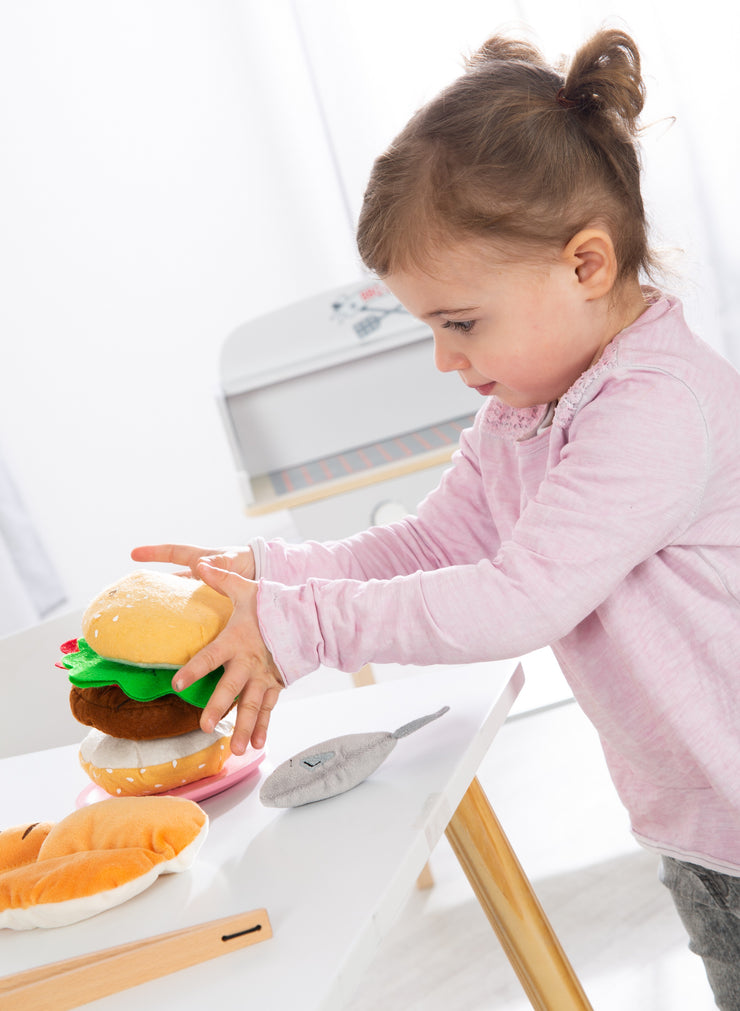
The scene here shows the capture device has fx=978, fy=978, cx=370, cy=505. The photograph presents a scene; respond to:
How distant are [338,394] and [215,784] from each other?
4.10 ft

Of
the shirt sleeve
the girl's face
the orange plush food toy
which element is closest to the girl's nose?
the girl's face

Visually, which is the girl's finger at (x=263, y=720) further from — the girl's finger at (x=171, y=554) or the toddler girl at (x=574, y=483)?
the girl's finger at (x=171, y=554)

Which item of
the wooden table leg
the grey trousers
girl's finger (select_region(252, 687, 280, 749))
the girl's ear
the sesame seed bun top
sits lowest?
the grey trousers

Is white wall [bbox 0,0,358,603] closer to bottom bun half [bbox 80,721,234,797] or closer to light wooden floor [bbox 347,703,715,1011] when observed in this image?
light wooden floor [bbox 347,703,715,1011]

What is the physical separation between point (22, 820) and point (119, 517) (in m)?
2.18

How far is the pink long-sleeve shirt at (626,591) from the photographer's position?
61 cm

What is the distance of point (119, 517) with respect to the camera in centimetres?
277

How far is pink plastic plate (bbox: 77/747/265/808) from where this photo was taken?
23.4 inches

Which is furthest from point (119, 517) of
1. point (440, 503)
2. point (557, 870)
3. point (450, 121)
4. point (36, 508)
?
point (450, 121)

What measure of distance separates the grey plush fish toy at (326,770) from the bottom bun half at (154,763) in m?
0.05

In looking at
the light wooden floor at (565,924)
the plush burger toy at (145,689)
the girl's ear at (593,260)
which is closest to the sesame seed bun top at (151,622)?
the plush burger toy at (145,689)

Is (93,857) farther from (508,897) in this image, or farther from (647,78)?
(647,78)

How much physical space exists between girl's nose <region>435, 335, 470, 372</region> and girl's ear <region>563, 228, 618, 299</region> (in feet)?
0.32

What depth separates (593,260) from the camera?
2.26ft
